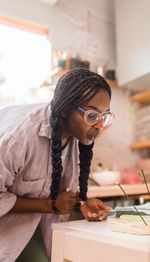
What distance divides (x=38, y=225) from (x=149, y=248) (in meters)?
0.63

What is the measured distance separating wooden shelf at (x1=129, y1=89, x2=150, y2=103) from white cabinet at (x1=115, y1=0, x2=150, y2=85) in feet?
0.67

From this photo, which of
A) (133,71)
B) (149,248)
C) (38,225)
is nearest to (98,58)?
(133,71)

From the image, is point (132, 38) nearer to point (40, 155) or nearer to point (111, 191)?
point (111, 191)

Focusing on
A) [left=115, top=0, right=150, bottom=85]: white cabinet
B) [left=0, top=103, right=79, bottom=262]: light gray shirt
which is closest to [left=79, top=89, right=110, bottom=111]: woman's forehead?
[left=0, top=103, right=79, bottom=262]: light gray shirt

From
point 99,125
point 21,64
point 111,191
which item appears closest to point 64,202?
point 99,125

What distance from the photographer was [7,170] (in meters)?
0.84

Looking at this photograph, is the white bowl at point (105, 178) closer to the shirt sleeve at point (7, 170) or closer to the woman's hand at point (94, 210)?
the woman's hand at point (94, 210)

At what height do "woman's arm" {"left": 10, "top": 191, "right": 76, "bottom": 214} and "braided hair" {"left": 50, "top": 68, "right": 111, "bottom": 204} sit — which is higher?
"braided hair" {"left": 50, "top": 68, "right": 111, "bottom": 204}

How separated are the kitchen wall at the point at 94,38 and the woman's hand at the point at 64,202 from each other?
4.11 ft

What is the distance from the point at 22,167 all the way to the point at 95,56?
1.79m

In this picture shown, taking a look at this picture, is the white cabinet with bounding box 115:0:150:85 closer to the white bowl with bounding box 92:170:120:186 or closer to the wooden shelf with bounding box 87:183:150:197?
the white bowl with bounding box 92:170:120:186

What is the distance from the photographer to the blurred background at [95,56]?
2.04 meters

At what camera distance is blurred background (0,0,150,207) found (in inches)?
80.4

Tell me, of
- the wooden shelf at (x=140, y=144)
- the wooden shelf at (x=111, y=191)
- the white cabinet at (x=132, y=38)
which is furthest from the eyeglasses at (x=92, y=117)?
the wooden shelf at (x=140, y=144)
